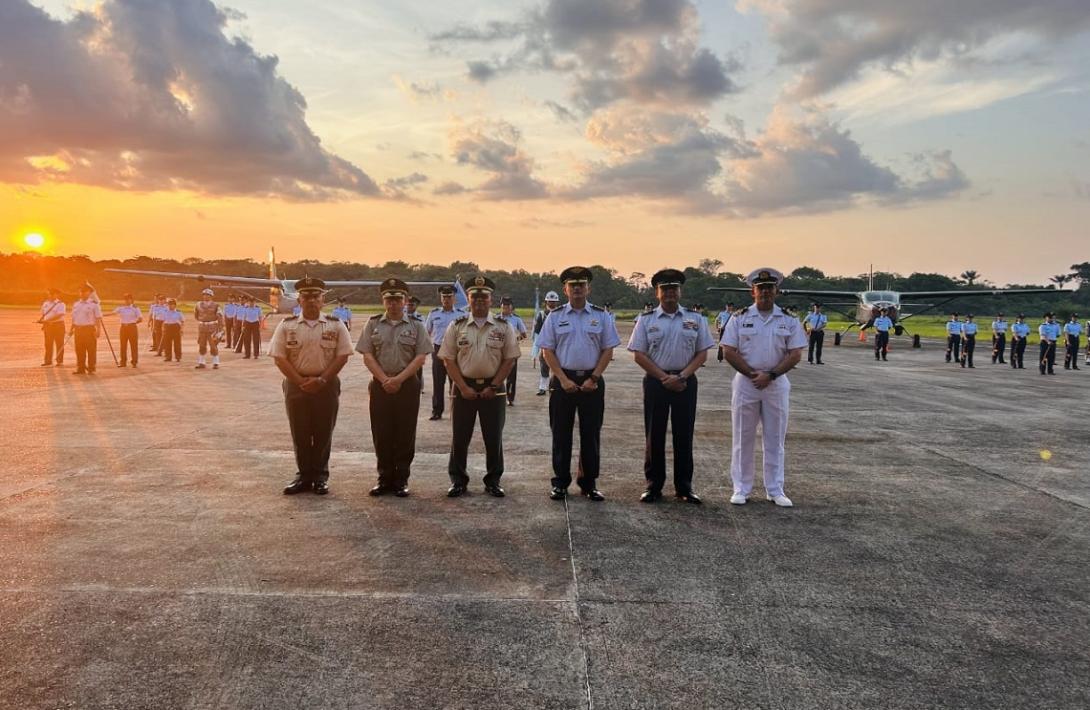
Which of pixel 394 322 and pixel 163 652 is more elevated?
pixel 394 322

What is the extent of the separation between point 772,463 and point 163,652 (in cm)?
457

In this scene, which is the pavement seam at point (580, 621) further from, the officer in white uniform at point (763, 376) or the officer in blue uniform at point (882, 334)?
the officer in blue uniform at point (882, 334)

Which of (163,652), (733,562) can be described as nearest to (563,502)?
(733,562)

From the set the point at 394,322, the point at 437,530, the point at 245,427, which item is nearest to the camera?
the point at 437,530

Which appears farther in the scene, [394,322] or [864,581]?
[394,322]

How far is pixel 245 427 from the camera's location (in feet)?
28.6

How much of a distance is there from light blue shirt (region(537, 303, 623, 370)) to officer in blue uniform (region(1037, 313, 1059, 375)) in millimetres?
19408

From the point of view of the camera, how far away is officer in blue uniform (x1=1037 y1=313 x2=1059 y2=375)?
63.8 ft

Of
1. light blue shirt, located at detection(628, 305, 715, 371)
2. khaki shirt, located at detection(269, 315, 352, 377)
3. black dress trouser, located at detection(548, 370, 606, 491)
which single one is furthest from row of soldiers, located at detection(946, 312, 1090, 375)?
khaki shirt, located at detection(269, 315, 352, 377)

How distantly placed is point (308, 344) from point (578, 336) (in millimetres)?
2350

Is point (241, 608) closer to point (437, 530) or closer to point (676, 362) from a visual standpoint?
point (437, 530)

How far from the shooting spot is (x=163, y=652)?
120 inches

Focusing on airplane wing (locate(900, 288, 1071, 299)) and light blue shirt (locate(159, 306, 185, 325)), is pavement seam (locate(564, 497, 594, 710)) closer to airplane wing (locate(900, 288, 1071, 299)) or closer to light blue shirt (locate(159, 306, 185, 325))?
light blue shirt (locate(159, 306, 185, 325))

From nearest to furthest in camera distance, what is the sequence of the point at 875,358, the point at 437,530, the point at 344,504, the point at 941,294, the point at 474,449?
the point at 437,530 → the point at 344,504 → the point at 474,449 → the point at 875,358 → the point at 941,294
